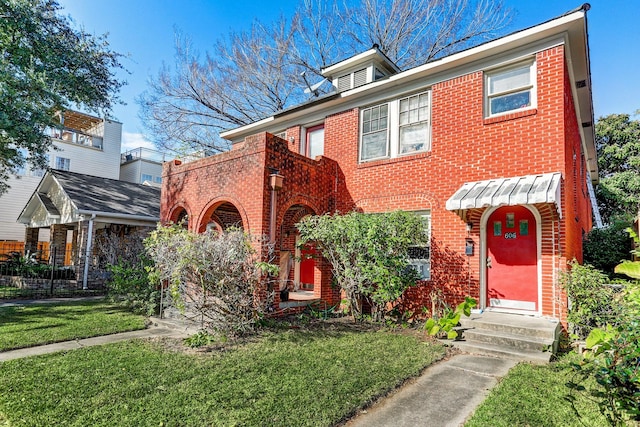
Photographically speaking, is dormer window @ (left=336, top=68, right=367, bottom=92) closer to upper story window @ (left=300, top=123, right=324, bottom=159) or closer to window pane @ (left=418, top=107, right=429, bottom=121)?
upper story window @ (left=300, top=123, right=324, bottom=159)

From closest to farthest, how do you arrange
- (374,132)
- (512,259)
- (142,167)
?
(512,259) → (374,132) → (142,167)

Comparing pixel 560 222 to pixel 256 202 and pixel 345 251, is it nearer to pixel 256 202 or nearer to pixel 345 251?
pixel 345 251

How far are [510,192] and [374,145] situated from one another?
4373 mm

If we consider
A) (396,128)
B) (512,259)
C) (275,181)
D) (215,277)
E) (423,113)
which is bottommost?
(215,277)

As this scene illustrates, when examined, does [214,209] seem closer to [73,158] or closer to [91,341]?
[91,341]

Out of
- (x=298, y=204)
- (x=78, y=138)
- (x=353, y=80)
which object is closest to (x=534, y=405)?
(x=298, y=204)

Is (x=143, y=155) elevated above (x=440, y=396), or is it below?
above

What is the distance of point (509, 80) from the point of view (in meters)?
8.30

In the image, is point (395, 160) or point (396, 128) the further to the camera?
point (396, 128)

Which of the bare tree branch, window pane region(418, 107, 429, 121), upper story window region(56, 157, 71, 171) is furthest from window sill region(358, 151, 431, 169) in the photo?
upper story window region(56, 157, 71, 171)

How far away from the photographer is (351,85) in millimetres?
12555

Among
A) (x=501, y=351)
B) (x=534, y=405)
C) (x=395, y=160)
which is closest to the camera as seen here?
(x=534, y=405)

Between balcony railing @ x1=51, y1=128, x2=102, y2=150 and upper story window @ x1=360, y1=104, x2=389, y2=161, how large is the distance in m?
23.6

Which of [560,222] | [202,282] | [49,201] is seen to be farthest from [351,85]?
[49,201]
